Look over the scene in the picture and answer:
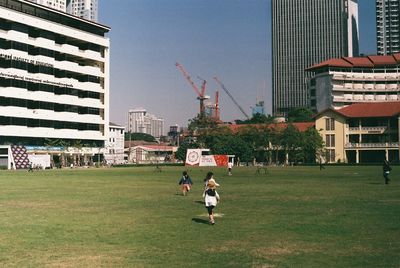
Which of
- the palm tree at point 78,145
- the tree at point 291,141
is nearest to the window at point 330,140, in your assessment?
the tree at point 291,141

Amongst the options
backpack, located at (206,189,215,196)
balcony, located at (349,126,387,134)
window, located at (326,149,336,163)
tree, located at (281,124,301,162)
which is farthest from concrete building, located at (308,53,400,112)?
backpack, located at (206,189,215,196)

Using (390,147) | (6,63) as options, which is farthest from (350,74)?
(6,63)

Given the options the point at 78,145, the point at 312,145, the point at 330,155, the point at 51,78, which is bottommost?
the point at 330,155

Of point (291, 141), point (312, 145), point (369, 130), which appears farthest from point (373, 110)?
point (291, 141)

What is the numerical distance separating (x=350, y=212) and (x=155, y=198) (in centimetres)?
1156

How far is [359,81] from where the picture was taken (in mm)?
145375

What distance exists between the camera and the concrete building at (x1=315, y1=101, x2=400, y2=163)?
111000mm

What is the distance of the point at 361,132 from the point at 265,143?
2173 cm

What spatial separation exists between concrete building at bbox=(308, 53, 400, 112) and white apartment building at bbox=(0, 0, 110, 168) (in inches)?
2548

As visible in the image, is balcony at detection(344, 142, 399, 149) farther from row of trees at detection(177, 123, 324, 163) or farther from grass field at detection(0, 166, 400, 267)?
grass field at detection(0, 166, 400, 267)

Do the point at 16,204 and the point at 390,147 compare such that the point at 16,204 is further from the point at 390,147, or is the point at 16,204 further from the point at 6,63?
the point at 390,147

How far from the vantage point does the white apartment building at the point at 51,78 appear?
9369 centimetres

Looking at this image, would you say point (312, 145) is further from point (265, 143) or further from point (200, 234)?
point (200, 234)

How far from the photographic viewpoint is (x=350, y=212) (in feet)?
67.4
